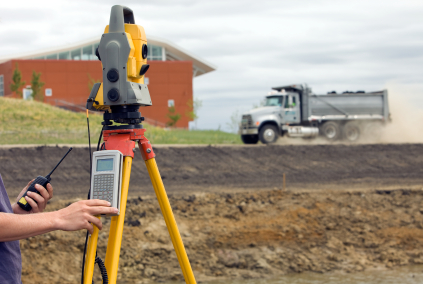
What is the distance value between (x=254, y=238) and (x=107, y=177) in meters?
7.32

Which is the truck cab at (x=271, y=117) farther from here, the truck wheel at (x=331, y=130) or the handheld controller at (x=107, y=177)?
the handheld controller at (x=107, y=177)

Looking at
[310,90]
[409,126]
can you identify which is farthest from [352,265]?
[409,126]

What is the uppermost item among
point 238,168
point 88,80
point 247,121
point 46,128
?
point 88,80

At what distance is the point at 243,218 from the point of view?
9.72 metres

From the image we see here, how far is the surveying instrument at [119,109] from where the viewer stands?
224cm

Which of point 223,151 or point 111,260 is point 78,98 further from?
point 111,260

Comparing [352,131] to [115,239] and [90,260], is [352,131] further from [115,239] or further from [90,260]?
[90,260]

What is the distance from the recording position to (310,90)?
891 inches

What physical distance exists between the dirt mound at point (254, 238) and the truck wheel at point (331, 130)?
38.9 feet

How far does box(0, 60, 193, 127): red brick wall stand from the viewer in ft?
151

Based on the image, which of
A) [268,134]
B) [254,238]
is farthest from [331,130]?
[254,238]

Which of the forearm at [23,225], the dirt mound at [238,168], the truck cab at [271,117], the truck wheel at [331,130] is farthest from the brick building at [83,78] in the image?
the forearm at [23,225]

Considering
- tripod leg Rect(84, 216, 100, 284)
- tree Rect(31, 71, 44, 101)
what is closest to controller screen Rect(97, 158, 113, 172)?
tripod leg Rect(84, 216, 100, 284)

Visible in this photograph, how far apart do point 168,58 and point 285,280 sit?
51.0m
